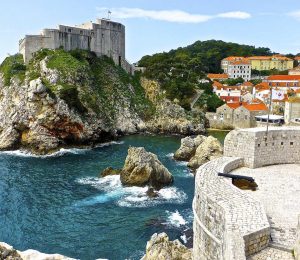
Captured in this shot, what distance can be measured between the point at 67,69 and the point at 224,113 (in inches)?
969

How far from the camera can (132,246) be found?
19.7 m

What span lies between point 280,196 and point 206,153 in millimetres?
21800

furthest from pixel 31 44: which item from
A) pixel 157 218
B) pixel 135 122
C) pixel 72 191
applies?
pixel 157 218

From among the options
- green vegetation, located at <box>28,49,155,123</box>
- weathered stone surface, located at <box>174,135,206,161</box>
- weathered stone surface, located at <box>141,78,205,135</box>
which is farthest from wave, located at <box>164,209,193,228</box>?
weathered stone surface, located at <box>141,78,205,135</box>

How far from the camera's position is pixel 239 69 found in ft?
333

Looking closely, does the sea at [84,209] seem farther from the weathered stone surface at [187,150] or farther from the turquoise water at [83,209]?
the weathered stone surface at [187,150]

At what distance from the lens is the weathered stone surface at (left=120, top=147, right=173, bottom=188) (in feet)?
95.8

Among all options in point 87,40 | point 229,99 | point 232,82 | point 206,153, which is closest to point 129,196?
point 206,153

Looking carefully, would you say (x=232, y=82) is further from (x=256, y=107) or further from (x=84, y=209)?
(x=84, y=209)

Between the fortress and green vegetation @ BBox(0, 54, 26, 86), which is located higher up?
the fortress

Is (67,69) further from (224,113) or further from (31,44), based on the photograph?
→ (224,113)

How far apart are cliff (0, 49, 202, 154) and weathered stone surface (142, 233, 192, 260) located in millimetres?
28554

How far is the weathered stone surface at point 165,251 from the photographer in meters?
15.2

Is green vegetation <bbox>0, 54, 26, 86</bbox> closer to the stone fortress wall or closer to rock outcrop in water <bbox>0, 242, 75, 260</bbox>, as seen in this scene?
rock outcrop in water <bbox>0, 242, 75, 260</bbox>
